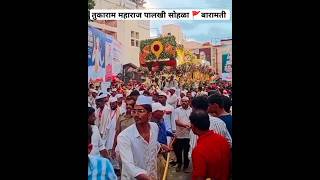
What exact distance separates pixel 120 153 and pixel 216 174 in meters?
0.81

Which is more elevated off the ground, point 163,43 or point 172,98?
point 163,43

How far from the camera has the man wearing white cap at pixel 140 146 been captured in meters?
3.93

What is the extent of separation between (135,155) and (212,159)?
0.64 metres

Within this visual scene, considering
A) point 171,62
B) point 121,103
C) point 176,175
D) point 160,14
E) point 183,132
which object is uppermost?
point 160,14

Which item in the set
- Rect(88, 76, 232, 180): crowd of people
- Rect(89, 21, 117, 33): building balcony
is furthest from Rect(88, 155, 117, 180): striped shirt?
Rect(89, 21, 117, 33): building balcony

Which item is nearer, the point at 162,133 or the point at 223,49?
the point at 223,49

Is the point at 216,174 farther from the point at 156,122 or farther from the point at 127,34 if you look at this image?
the point at 127,34

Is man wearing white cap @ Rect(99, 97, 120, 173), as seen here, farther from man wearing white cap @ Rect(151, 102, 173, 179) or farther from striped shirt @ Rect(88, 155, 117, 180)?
man wearing white cap @ Rect(151, 102, 173, 179)

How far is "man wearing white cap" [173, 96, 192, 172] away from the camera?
3.94 metres

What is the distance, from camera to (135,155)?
393 cm

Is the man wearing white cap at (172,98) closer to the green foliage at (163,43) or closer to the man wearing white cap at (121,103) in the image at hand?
the green foliage at (163,43)

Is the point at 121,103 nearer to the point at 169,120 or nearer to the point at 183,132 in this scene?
the point at 169,120

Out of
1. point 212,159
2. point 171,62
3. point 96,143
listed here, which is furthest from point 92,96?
point 212,159

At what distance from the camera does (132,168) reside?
392 cm
